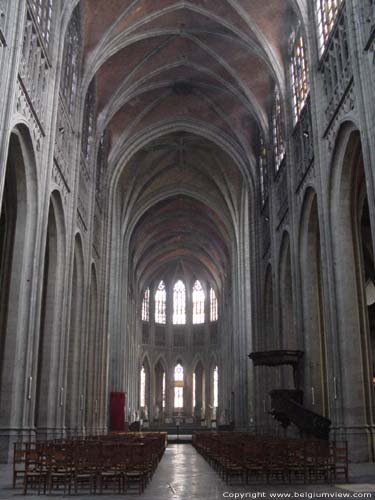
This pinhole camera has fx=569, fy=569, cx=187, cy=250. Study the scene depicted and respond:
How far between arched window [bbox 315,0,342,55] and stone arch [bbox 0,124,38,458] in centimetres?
1067

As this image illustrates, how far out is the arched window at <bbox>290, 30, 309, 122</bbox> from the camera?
2364 centimetres

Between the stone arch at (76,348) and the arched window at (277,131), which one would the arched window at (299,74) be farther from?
the stone arch at (76,348)

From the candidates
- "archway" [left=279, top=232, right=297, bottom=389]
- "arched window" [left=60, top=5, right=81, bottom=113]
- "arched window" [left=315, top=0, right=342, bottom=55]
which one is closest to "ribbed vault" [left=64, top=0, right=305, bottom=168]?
"arched window" [left=60, top=5, right=81, bottom=113]

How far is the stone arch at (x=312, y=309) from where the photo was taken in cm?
2153

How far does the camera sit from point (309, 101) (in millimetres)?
21797

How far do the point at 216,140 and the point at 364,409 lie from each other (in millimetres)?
24203

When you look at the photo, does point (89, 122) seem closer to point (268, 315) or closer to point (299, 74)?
point (299, 74)

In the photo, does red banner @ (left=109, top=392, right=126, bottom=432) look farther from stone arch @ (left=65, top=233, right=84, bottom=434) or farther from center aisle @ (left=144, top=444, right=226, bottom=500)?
center aisle @ (left=144, top=444, right=226, bottom=500)

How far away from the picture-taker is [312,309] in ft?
72.6

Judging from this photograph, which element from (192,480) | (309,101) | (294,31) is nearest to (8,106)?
(192,480)

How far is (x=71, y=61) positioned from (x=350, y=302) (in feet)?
51.1

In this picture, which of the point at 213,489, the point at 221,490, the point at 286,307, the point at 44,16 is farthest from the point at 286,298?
the point at 221,490

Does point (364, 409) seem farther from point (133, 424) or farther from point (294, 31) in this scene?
point (133, 424)

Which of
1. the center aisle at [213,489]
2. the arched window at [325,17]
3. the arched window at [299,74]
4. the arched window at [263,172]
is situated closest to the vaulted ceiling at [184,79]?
the arched window at [299,74]
